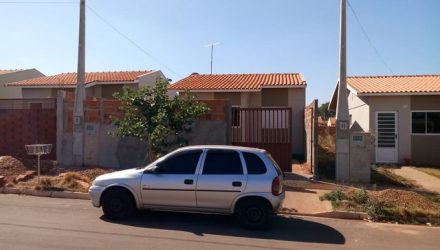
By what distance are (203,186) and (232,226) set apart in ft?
3.17

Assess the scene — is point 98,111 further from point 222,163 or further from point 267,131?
point 222,163

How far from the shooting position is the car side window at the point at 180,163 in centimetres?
850

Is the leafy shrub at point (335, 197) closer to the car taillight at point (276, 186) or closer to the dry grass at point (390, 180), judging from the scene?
the car taillight at point (276, 186)

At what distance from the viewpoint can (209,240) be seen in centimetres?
732

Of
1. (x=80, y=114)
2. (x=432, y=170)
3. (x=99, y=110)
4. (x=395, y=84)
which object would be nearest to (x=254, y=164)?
(x=99, y=110)

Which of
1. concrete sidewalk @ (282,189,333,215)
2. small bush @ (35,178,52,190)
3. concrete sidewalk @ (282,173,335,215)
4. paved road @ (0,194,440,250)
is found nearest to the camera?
paved road @ (0,194,440,250)

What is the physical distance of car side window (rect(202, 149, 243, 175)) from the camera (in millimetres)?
8367

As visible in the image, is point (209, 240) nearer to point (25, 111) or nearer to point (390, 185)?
point (390, 185)

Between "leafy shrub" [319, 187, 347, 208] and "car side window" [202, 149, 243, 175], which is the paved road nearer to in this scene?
"car side window" [202, 149, 243, 175]

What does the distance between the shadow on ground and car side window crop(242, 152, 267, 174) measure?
3.54 feet

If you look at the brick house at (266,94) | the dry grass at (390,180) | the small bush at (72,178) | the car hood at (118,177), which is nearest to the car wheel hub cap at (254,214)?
the car hood at (118,177)

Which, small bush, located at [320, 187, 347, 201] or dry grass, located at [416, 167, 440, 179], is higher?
dry grass, located at [416, 167, 440, 179]

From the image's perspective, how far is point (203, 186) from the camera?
27.2 ft

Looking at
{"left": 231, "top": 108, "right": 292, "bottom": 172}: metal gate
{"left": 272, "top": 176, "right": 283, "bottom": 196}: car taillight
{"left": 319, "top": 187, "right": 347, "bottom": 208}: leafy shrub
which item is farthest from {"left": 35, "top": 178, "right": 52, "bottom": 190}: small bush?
{"left": 319, "top": 187, "right": 347, "bottom": 208}: leafy shrub
